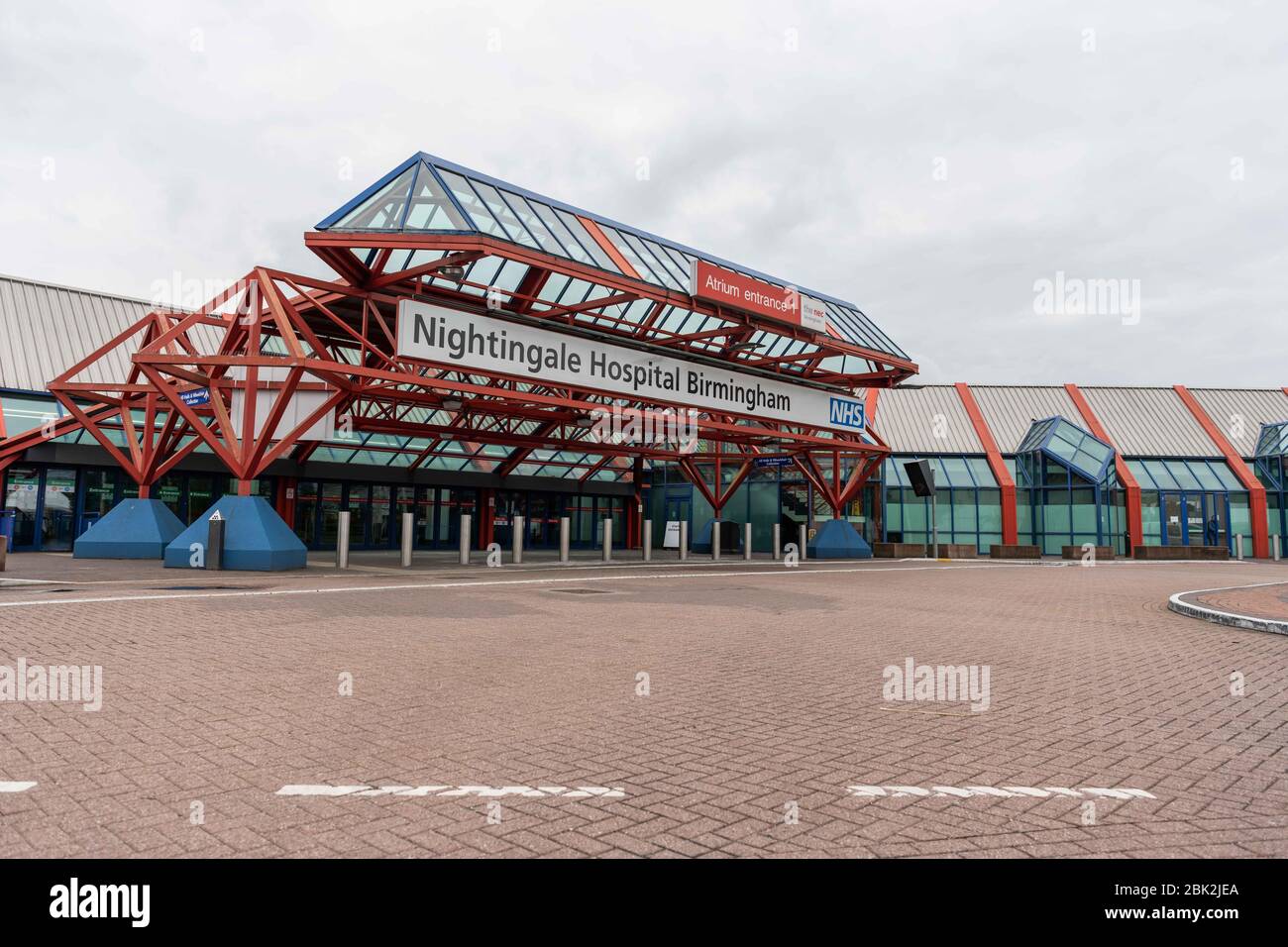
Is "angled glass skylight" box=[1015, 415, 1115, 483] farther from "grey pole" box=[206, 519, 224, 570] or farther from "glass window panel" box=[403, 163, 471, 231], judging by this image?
"grey pole" box=[206, 519, 224, 570]

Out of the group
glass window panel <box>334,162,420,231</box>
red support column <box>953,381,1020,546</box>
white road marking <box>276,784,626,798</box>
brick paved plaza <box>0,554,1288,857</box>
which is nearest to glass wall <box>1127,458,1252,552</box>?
red support column <box>953,381,1020,546</box>

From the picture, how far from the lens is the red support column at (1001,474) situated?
128 ft

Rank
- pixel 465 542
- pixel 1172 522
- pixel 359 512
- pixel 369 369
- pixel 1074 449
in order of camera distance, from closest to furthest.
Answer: pixel 369 369
pixel 465 542
pixel 359 512
pixel 1074 449
pixel 1172 522

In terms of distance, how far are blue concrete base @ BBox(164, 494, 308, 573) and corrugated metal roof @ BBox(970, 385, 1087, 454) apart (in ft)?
123

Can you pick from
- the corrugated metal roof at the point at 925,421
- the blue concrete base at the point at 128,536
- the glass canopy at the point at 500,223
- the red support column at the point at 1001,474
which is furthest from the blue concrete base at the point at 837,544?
the blue concrete base at the point at 128,536

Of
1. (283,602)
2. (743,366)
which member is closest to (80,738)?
(283,602)

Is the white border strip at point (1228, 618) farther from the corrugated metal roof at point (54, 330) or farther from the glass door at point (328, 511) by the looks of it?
the corrugated metal roof at point (54, 330)

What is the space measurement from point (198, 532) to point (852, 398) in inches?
893

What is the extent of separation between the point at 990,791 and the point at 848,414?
27.5 meters

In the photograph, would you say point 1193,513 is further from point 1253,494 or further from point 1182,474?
point 1253,494

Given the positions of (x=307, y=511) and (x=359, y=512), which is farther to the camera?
(x=359, y=512)

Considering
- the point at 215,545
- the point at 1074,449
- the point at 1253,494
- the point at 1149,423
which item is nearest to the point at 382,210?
the point at 215,545

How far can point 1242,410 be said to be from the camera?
1847 inches

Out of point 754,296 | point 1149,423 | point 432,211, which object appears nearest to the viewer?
point 432,211
